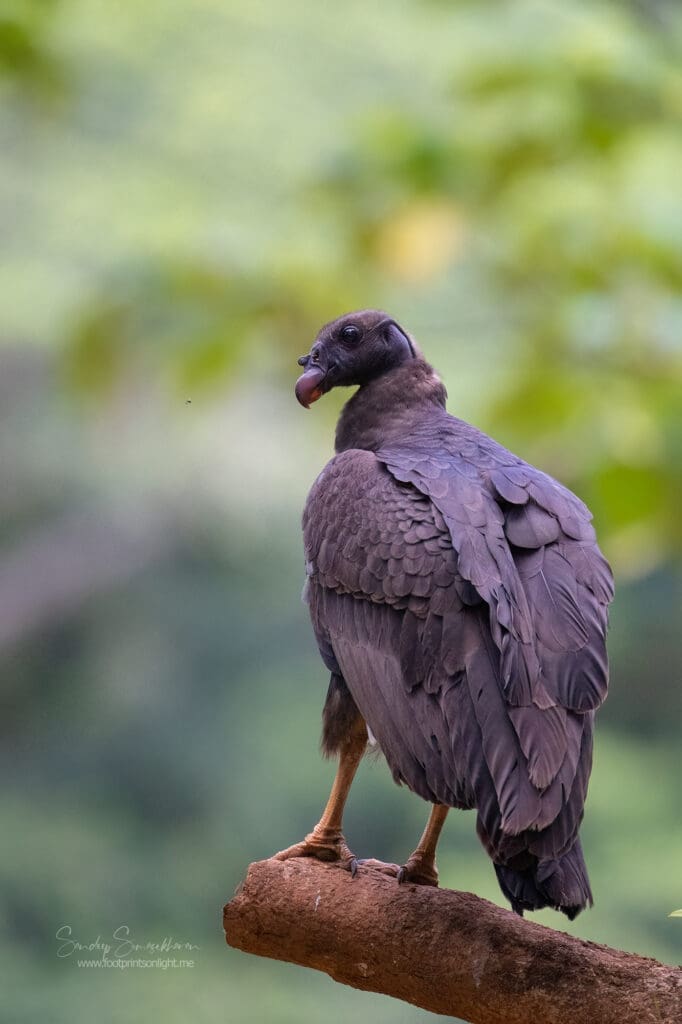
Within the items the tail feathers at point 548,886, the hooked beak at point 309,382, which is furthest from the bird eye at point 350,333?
the tail feathers at point 548,886

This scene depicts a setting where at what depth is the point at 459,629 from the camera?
9.36 ft

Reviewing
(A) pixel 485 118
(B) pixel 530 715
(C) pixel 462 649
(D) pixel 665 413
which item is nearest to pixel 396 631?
(C) pixel 462 649

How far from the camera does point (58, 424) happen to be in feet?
31.4

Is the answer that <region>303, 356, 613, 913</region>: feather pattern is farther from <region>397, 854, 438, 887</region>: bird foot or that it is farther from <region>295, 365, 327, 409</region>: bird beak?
<region>397, 854, 438, 887</region>: bird foot

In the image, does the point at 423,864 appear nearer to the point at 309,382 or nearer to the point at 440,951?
the point at 440,951

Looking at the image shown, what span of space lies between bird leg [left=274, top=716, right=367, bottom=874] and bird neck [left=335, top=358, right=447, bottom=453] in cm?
75

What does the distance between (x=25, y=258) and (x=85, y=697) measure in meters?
2.96

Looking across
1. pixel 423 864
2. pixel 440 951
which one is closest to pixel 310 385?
pixel 423 864

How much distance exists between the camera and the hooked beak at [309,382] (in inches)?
136

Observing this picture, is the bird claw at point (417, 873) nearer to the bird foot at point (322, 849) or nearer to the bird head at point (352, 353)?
the bird foot at point (322, 849)

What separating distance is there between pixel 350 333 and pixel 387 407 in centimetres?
22

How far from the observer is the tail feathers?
257cm

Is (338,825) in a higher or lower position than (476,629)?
lower

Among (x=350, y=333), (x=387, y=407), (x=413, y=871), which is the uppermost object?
(x=350, y=333)
